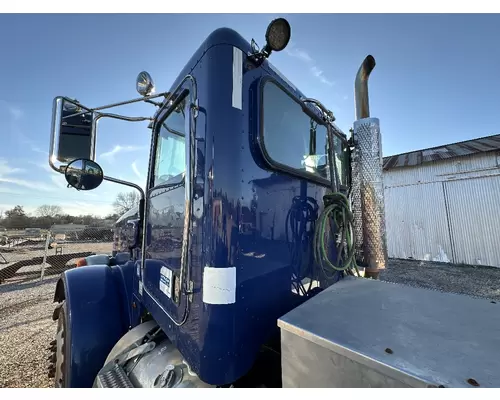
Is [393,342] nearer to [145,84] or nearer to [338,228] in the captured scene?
[338,228]

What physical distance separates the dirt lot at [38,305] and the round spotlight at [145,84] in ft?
11.7

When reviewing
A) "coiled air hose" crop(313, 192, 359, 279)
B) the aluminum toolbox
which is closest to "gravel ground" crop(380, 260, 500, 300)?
"coiled air hose" crop(313, 192, 359, 279)

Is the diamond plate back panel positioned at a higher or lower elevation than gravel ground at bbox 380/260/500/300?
higher

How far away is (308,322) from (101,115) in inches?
87.8

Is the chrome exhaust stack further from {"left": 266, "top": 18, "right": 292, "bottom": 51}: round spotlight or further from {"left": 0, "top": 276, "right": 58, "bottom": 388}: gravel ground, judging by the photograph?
{"left": 0, "top": 276, "right": 58, "bottom": 388}: gravel ground

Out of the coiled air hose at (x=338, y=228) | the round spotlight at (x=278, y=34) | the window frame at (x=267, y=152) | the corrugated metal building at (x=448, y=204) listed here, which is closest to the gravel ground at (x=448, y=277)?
the corrugated metal building at (x=448, y=204)

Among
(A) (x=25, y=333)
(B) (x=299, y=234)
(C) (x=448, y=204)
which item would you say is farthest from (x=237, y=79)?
(C) (x=448, y=204)

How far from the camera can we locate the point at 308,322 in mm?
1096

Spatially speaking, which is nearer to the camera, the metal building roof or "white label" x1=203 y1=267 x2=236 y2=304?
"white label" x1=203 y1=267 x2=236 y2=304

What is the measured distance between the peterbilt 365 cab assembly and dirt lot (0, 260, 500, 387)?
169cm

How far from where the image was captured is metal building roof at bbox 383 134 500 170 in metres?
10.3

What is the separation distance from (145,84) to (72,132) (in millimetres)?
748

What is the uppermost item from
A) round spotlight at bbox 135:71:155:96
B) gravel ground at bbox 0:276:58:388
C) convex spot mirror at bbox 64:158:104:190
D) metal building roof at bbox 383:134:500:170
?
metal building roof at bbox 383:134:500:170

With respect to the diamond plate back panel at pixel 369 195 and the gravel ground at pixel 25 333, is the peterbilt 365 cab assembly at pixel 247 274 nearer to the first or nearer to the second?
the diamond plate back panel at pixel 369 195
